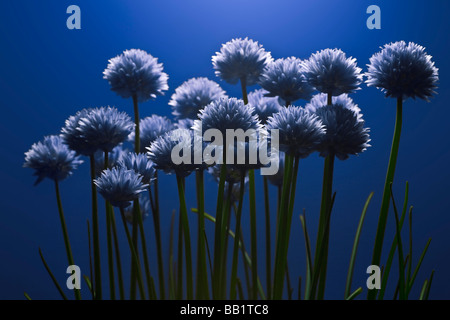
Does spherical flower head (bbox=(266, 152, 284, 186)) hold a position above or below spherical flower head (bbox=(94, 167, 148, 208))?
above

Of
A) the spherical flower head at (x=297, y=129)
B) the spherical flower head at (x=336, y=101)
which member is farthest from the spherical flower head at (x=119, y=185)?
the spherical flower head at (x=336, y=101)

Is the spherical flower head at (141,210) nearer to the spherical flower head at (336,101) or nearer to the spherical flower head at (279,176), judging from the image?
the spherical flower head at (279,176)

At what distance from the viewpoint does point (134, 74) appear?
2.01ft

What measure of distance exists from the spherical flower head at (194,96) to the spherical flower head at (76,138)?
0.17 metres

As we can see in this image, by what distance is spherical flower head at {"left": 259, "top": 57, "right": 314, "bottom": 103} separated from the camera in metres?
0.57

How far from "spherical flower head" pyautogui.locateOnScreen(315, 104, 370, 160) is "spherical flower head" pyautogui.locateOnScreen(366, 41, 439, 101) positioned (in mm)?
59

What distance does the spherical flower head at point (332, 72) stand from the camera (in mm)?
525

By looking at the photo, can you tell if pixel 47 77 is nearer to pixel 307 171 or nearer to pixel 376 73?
pixel 307 171

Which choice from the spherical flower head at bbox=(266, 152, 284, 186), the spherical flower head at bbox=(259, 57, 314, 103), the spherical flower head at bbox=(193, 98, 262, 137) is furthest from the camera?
the spherical flower head at bbox=(266, 152, 284, 186)

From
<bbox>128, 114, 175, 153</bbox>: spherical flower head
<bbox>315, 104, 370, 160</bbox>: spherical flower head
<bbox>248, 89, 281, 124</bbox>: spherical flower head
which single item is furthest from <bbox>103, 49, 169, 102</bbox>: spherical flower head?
<bbox>315, 104, 370, 160</bbox>: spherical flower head

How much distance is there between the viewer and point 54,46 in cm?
112

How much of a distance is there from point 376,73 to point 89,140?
1.23 ft

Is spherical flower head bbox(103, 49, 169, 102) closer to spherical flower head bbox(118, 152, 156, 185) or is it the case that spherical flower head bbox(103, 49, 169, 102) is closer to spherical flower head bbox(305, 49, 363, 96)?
spherical flower head bbox(118, 152, 156, 185)

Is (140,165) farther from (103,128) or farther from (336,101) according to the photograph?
(336,101)
